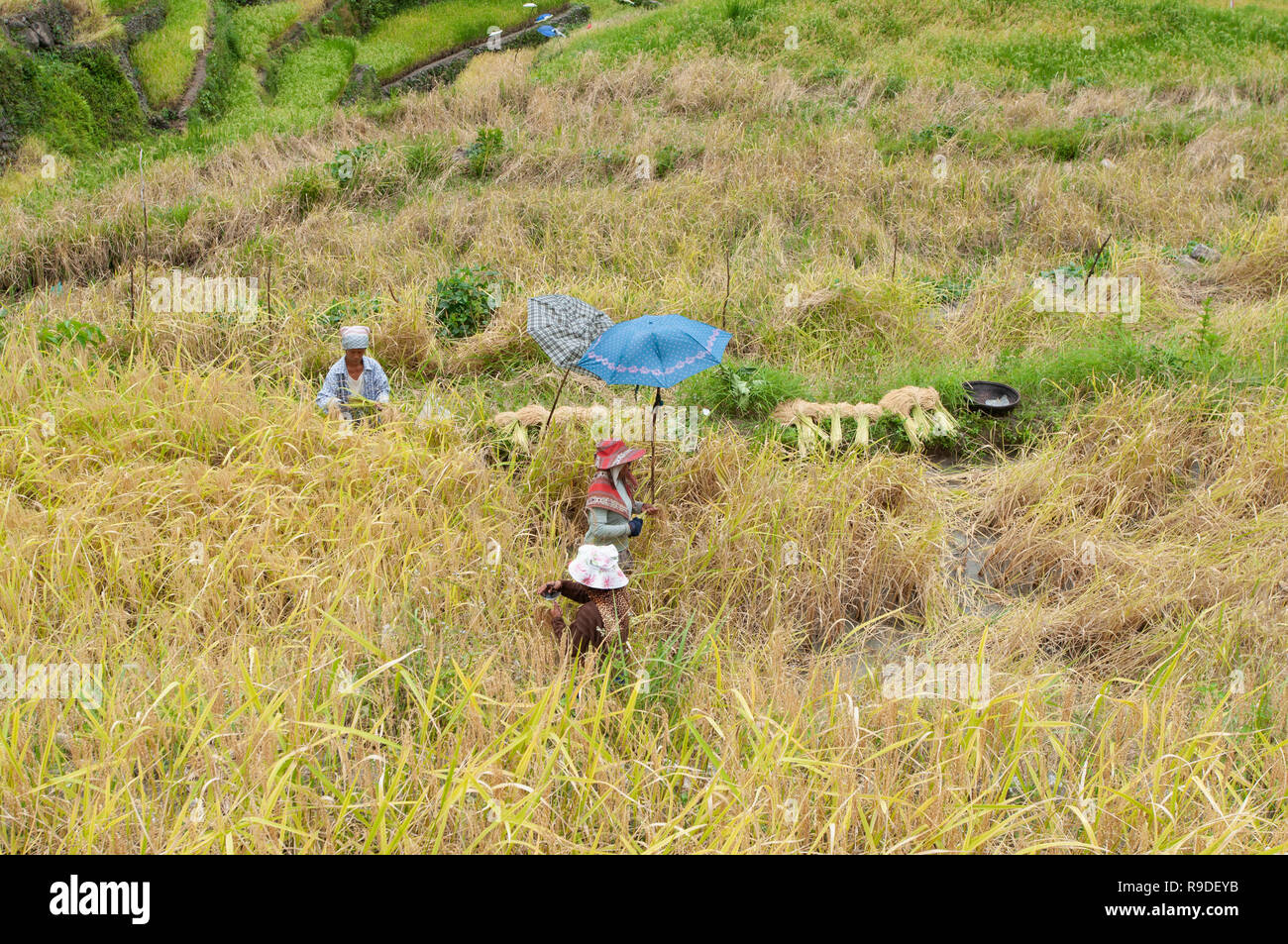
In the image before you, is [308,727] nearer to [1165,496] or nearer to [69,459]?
[69,459]

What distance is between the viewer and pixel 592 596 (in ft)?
12.5

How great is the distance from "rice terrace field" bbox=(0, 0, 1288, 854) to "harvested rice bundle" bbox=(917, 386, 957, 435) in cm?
5

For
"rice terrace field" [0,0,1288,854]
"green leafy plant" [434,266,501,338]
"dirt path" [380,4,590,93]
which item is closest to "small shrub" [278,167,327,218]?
"rice terrace field" [0,0,1288,854]

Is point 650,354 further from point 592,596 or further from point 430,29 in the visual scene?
point 430,29

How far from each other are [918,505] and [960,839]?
2.52m

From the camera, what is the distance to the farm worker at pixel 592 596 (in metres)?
3.75

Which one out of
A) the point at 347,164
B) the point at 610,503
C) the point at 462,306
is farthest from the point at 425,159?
the point at 610,503

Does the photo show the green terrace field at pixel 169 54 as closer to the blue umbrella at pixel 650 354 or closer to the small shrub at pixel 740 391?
the small shrub at pixel 740 391

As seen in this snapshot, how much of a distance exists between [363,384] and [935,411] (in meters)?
3.60

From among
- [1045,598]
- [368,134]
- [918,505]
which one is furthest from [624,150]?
[1045,598]

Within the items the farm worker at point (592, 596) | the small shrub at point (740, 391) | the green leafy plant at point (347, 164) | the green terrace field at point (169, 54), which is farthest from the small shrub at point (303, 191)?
the green terrace field at point (169, 54)

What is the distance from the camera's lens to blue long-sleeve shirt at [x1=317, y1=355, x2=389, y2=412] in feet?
18.0

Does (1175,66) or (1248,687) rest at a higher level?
(1175,66)

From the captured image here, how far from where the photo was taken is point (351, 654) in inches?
143
